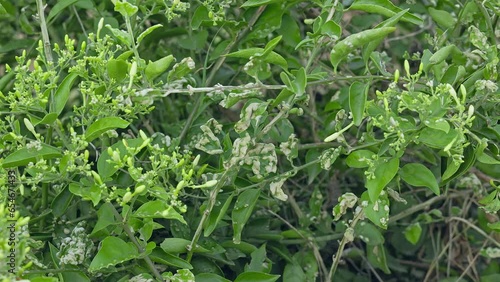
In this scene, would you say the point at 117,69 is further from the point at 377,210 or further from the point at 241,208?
the point at 377,210

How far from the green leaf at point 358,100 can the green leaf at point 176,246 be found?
1.07 feet

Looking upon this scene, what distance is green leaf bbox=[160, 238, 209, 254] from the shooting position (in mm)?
1146

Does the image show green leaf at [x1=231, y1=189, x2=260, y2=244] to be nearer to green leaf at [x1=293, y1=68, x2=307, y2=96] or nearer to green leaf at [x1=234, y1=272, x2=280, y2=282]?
green leaf at [x1=234, y1=272, x2=280, y2=282]

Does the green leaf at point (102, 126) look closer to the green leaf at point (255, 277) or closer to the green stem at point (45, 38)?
the green stem at point (45, 38)

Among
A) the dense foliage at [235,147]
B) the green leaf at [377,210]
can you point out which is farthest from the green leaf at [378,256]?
the green leaf at [377,210]

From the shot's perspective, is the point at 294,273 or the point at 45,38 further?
the point at 294,273

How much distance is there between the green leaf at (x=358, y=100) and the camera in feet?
3.38

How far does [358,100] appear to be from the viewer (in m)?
1.05

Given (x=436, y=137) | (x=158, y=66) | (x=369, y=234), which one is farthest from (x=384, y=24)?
(x=369, y=234)

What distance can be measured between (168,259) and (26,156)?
26cm

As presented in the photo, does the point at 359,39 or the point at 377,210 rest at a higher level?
the point at 359,39

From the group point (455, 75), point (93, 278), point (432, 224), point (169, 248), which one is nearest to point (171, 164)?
point (169, 248)

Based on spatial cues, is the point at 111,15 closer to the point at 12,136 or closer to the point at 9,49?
the point at 9,49

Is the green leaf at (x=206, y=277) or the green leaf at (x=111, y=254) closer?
the green leaf at (x=111, y=254)
